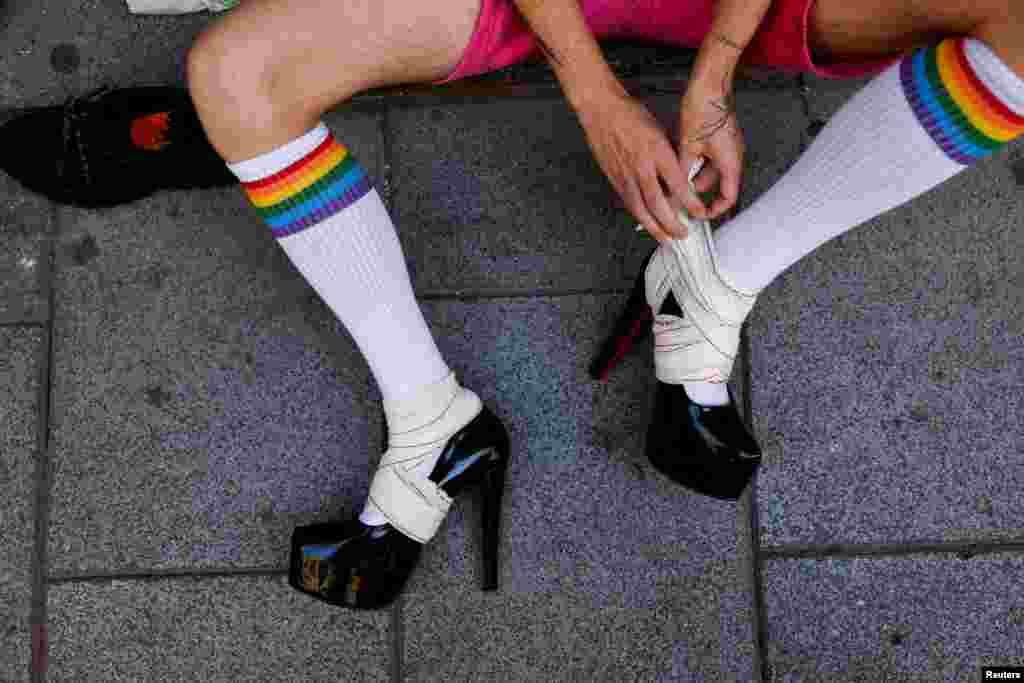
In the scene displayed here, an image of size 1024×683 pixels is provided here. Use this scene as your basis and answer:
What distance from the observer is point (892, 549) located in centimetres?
176

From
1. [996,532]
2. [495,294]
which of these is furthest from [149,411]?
[996,532]

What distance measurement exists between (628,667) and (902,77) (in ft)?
3.70

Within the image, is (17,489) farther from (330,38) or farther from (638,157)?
(638,157)

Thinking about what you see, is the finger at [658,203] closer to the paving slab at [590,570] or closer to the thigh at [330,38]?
the thigh at [330,38]

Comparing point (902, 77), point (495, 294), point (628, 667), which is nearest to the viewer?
point (902, 77)

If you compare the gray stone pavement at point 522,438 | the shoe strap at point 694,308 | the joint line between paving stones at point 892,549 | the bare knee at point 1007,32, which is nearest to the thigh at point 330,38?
the shoe strap at point 694,308

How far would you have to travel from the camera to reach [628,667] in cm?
173

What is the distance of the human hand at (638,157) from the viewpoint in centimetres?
131

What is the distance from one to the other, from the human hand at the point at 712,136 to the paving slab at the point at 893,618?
2.59ft

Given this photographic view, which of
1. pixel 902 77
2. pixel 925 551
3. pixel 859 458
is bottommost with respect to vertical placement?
pixel 925 551

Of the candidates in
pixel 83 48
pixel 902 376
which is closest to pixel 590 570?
pixel 902 376

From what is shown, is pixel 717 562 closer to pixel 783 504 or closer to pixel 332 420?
pixel 783 504

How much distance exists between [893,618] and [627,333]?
74cm

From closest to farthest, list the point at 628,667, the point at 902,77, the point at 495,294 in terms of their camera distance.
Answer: the point at 902,77
the point at 628,667
the point at 495,294
